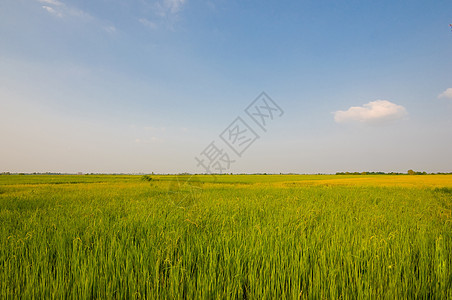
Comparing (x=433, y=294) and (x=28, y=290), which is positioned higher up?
(x=28, y=290)

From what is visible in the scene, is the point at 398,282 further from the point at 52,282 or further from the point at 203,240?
the point at 52,282

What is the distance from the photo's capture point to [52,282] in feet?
5.45

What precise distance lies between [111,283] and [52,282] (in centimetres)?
49

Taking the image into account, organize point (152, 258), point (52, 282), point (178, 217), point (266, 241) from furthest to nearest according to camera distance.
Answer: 1. point (178, 217)
2. point (266, 241)
3. point (152, 258)
4. point (52, 282)

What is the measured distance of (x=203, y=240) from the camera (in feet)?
8.45

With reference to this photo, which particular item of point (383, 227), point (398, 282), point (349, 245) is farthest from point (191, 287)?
point (383, 227)

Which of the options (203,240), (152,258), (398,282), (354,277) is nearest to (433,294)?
(398,282)

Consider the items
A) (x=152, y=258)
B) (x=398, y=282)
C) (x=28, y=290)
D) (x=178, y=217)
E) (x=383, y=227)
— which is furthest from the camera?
(x=178, y=217)

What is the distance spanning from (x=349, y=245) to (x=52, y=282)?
10.5 ft

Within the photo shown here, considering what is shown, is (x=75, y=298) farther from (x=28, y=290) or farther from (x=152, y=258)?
(x=152, y=258)

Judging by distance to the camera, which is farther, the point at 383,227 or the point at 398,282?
the point at 383,227

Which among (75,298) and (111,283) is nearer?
(75,298)

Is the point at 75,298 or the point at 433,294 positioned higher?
the point at 75,298

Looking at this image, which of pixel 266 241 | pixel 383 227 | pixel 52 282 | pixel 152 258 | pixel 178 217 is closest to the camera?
pixel 52 282
